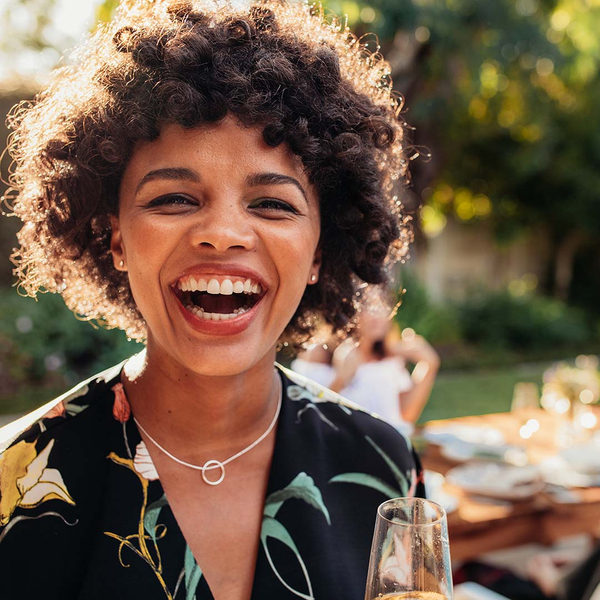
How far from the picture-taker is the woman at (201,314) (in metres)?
1.47

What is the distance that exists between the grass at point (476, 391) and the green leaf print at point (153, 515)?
6.69 m

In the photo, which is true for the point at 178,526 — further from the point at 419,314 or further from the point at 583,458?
the point at 419,314

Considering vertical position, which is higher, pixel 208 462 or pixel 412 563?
pixel 208 462

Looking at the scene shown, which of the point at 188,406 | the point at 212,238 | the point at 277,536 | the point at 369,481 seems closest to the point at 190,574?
the point at 277,536

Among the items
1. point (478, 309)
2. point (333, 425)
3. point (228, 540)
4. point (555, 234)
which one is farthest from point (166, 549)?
point (555, 234)

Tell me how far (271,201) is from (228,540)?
77cm

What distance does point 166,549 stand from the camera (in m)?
1.47

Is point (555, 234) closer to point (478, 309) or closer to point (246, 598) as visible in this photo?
point (478, 309)

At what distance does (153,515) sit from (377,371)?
11.0 feet

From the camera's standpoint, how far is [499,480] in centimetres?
358

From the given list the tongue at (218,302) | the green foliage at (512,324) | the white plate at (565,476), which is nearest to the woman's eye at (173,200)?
the tongue at (218,302)

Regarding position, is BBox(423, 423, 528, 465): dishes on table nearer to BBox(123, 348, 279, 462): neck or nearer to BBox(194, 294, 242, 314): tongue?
BBox(123, 348, 279, 462): neck

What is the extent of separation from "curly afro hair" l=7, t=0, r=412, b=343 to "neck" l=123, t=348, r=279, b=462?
39 centimetres

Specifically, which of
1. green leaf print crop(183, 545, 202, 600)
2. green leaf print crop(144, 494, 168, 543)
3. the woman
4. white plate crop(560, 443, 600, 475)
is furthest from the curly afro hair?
white plate crop(560, 443, 600, 475)
